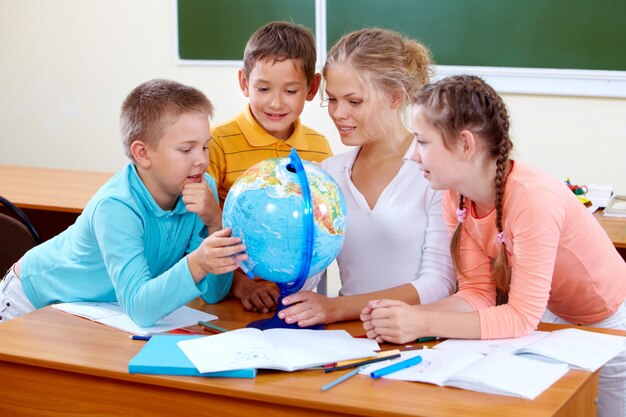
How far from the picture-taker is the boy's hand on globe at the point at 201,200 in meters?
2.07

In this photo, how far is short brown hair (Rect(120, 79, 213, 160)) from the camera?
210 centimetres

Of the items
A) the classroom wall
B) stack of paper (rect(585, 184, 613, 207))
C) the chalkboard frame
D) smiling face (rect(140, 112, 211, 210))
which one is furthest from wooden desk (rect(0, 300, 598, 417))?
the classroom wall

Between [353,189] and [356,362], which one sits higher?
[353,189]

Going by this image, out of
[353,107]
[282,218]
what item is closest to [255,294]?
[282,218]

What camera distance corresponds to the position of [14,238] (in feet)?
9.79

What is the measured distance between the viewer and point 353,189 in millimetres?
2271

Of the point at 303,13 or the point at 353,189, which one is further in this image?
the point at 303,13

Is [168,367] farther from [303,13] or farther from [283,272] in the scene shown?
[303,13]

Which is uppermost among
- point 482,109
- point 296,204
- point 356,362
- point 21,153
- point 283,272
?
point 482,109

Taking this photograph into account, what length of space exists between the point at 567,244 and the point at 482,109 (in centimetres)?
39

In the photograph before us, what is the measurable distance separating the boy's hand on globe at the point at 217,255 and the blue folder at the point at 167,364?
19 centimetres

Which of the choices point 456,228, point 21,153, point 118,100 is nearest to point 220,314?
point 456,228

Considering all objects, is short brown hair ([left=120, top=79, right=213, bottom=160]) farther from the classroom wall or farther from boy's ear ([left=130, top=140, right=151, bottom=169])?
the classroom wall

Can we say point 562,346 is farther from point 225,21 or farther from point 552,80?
point 225,21
